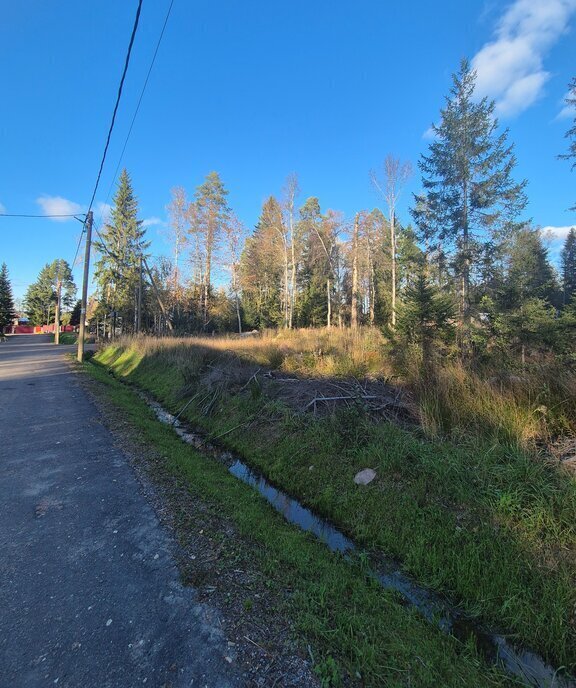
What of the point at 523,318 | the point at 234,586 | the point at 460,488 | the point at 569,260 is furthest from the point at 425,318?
the point at 569,260

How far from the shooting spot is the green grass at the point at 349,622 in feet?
6.95

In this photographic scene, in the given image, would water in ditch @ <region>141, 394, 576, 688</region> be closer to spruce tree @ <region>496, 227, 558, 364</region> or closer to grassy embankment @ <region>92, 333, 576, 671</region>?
grassy embankment @ <region>92, 333, 576, 671</region>

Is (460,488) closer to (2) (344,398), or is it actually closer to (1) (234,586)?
(1) (234,586)

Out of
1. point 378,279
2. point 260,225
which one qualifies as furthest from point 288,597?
point 260,225

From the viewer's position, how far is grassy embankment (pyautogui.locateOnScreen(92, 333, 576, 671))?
2846 mm

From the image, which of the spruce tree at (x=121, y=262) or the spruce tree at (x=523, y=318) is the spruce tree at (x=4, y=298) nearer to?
the spruce tree at (x=121, y=262)

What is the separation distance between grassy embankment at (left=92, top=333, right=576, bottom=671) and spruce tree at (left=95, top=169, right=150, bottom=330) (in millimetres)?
33124

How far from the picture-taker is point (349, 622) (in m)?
2.47

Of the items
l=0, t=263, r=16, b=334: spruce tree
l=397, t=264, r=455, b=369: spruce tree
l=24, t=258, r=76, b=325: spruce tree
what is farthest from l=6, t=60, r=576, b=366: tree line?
l=24, t=258, r=76, b=325: spruce tree

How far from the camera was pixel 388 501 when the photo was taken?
4.14 m

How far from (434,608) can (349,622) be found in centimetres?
97

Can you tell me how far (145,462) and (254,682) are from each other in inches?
151

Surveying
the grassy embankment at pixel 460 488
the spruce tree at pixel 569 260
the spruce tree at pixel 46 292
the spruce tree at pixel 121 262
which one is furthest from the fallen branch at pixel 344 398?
the spruce tree at pixel 46 292

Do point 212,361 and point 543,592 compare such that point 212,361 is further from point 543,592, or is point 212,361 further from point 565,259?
point 565,259
